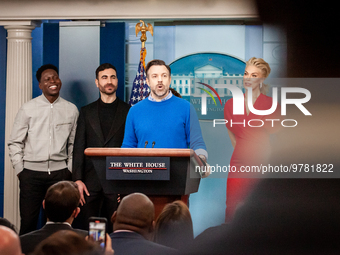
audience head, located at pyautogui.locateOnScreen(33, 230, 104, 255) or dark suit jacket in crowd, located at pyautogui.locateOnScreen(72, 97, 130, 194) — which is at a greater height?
dark suit jacket in crowd, located at pyautogui.locateOnScreen(72, 97, 130, 194)

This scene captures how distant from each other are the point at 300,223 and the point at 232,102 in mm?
788

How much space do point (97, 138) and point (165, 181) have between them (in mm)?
1408

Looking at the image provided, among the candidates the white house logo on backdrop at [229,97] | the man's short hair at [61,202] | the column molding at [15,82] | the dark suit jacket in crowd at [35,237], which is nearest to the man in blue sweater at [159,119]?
the white house logo on backdrop at [229,97]

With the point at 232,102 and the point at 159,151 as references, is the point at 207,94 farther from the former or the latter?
the point at 159,151

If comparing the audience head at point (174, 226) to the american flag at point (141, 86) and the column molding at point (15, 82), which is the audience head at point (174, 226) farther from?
the column molding at point (15, 82)

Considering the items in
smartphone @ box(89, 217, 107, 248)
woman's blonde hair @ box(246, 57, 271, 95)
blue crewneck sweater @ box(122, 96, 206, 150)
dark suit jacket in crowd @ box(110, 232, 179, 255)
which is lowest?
dark suit jacket in crowd @ box(110, 232, 179, 255)

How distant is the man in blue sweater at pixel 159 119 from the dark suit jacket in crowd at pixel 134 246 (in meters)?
0.89

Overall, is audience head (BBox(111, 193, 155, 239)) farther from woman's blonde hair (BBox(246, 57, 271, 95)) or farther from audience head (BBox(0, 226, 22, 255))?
woman's blonde hair (BBox(246, 57, 271, 95))

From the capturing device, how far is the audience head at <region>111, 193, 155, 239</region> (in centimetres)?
183

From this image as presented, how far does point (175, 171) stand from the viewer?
7.22 feet

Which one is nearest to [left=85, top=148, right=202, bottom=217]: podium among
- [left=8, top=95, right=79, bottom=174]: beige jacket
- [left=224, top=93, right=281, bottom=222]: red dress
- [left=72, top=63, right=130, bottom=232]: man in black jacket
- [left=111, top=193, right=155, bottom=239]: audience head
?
[left=224, top=93, right=281, bottom=222]: red dress

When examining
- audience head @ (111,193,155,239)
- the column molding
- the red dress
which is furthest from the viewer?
the column molding

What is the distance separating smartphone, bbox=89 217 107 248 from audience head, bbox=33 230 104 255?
296 millimetres

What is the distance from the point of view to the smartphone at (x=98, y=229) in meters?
1.75
